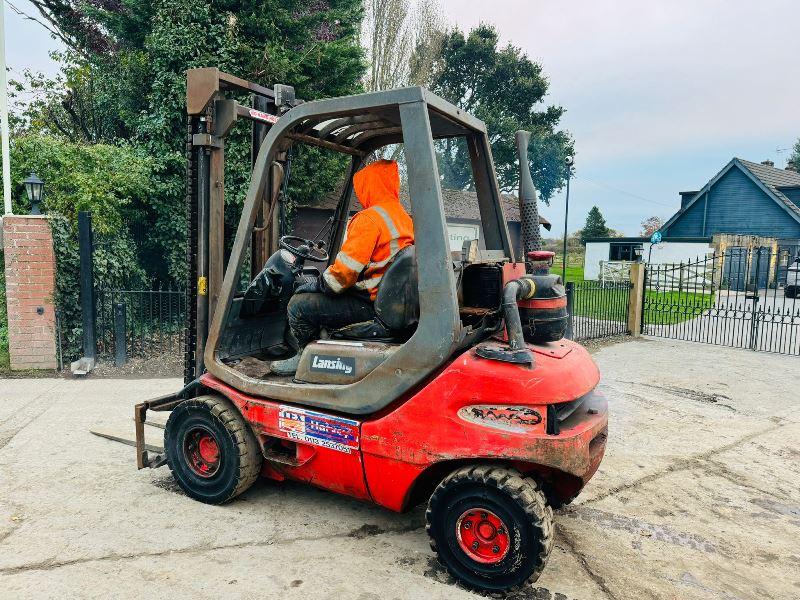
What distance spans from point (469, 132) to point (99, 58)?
11.9m

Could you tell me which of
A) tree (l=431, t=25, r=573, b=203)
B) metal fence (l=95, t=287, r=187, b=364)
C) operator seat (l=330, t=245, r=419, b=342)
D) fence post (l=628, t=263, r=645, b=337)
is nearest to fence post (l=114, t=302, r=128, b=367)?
metal fence (l=95, t=287, r=187, b=364)

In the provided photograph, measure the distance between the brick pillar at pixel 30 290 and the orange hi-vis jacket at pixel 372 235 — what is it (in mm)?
5948

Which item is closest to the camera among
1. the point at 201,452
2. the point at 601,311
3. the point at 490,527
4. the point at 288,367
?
the point at 490,527

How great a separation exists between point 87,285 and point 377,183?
617 cm

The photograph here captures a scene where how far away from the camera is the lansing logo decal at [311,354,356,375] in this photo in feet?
10.8

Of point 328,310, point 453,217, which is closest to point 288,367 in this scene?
point 328,310

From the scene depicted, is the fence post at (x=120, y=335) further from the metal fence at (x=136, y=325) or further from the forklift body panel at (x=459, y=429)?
the forklift body panel at (x=459, y=429)

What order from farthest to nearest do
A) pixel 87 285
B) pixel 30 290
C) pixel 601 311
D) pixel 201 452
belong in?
pixel 601 311, pixel 87 285, pixel 30 290, pixel 201 452

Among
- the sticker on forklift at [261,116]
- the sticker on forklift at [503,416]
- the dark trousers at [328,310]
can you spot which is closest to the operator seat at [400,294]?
the dark trousers at [328,310]

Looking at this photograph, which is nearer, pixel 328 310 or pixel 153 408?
pixel 328 310

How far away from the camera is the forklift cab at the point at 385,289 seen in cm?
301

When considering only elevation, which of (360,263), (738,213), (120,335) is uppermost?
(738,213)

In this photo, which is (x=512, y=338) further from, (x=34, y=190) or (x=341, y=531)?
(x=34, y=190)

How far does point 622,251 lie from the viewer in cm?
3238
